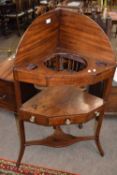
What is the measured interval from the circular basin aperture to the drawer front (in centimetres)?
37

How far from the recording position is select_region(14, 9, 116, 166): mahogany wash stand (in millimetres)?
1113

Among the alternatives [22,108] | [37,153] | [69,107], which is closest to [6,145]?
[37,153]

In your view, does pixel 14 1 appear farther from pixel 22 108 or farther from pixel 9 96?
pixel 22 108

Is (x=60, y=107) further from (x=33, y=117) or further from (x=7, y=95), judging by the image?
(x=7, y=95)

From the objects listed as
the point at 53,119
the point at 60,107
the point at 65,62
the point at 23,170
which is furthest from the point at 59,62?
the point at 23,170

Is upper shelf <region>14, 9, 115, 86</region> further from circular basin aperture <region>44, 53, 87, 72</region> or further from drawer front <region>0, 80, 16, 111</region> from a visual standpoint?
drawer front <region>0, 80, 16, 111</region>

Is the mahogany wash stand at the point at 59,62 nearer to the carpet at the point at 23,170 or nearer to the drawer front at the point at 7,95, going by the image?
the carpet at the point at 23,170

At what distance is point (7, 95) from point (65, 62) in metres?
0.55

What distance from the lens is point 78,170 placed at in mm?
1504

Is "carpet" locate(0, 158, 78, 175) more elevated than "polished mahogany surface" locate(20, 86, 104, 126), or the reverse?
"polished mahogany surface" locate(20, 86, 104, 126)

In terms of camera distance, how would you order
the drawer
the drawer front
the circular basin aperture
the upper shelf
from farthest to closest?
the drawer front → the circular basin aperture → the drawer → the upper shelf

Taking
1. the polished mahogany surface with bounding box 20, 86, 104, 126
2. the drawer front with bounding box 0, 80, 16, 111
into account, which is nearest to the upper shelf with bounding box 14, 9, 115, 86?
the polished mahogany surface with bounding box 20, 86, 104, 126

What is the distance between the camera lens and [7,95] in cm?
174

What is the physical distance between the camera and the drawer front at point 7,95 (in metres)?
1.67
